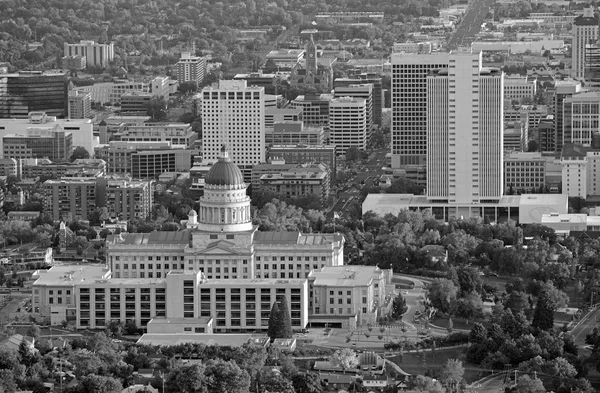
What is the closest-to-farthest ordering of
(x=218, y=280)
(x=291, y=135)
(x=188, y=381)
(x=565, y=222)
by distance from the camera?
1. (x=188, y=381)
2. (x=218, y=280)
3. (x=565, y=222)
4. (x=291, y=135)

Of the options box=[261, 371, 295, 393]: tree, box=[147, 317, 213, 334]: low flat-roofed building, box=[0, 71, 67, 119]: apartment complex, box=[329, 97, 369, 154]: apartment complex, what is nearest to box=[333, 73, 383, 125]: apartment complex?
box=[329, 97, 369, 154]: apartment complex

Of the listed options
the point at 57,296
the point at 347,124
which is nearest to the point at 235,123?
the point at 347,124

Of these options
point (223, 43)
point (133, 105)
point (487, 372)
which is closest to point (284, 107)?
point (133, 105)

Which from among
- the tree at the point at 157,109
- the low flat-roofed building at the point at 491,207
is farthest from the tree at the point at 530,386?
the tree at the point at 157,109

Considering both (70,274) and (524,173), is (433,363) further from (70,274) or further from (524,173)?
(524,173)

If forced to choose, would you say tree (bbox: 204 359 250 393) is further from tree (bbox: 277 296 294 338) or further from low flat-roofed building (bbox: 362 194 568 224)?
A: low flat-roofed building (bbox: 362 194 568 224)

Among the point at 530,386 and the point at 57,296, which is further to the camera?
the point at 57,296
